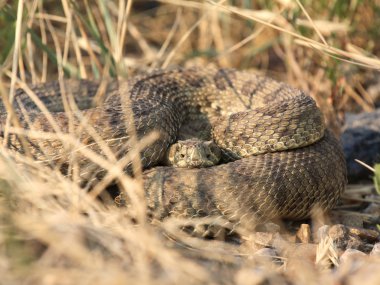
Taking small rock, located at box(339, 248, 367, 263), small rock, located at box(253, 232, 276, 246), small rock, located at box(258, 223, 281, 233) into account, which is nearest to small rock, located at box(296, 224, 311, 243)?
small rock, located at box(258, 223, 281, 233)

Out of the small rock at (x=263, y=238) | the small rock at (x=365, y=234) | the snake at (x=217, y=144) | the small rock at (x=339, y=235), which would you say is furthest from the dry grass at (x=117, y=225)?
the small rock at (x=365, y=234)

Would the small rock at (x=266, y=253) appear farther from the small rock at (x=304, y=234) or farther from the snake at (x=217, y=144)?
the small rock at (x=304, y=234)

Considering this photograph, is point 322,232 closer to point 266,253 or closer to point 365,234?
point 365,234

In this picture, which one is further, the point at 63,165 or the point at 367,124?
the point at 367,124

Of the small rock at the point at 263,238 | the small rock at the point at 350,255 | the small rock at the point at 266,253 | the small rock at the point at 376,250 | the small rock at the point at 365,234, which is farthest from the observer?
the small rock at the point at 365,234

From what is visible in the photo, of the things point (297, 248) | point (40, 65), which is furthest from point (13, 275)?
point (40, 65)

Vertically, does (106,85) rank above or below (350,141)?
above

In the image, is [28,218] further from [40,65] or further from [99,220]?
[40,65]

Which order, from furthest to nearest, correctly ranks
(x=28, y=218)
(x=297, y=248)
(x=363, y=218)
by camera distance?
(x=363, y=218), (x=297, y=248), (x=28, y=218)
